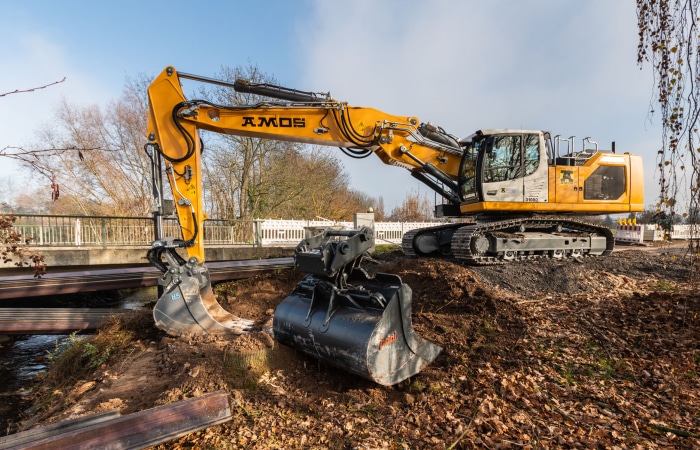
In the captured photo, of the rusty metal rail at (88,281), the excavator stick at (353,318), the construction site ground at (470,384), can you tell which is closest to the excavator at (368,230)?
the excavator stick at (353,318)

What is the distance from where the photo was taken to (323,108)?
6.18m

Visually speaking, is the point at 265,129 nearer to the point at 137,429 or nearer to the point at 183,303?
the point at 183,303

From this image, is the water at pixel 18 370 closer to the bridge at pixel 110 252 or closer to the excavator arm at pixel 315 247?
the bridge at pixel 110 252

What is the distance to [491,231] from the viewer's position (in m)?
7.23

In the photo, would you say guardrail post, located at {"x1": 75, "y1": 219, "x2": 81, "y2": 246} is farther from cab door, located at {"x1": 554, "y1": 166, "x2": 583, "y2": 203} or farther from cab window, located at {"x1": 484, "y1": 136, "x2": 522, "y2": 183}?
cab door, located at {"x1": 554, "y1": 166, "x2": 583, "y2": 203}

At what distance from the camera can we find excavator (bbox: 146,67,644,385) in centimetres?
343

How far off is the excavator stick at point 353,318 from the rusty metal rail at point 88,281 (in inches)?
159

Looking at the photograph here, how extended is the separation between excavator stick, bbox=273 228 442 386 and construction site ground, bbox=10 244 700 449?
0.76 feet

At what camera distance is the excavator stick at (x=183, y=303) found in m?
4.88

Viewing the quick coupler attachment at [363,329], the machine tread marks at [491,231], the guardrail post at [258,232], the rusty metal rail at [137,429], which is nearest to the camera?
the rusty metal rail at [137,429]

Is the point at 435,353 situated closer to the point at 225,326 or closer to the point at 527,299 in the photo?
the point at 527,299

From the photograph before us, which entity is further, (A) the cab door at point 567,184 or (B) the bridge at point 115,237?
(B) the bridge at point 115,237

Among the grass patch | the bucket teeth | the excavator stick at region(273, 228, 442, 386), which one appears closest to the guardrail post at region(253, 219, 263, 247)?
the grass patch

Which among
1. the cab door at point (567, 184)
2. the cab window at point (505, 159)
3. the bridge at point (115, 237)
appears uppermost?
the cab window at point (505, 159)
